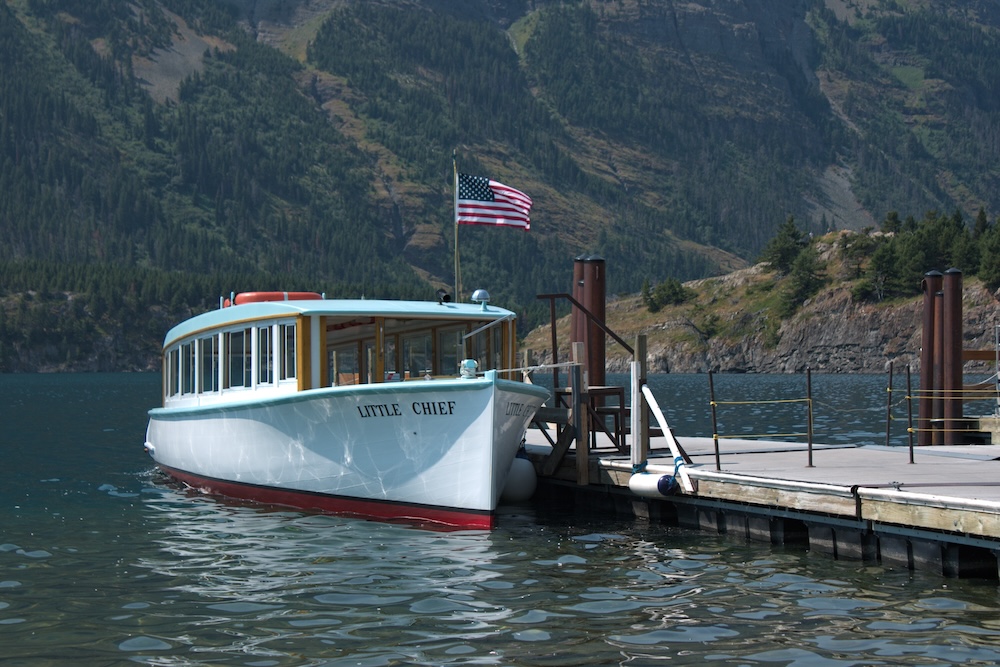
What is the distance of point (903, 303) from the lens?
488 feet

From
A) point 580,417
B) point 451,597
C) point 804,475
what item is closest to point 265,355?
point 580,417

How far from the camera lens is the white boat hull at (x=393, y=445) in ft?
64.4

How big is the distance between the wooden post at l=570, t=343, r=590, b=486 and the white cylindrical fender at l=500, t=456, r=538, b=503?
1.22 m

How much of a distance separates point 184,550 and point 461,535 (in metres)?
4.36

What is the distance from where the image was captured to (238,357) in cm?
2397

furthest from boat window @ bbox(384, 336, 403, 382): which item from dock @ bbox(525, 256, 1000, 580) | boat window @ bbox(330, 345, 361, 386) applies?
dock @ bbox(525, 256, 1000, 580)

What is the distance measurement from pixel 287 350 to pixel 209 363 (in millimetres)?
3940

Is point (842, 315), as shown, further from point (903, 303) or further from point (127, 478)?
point (127, 478)

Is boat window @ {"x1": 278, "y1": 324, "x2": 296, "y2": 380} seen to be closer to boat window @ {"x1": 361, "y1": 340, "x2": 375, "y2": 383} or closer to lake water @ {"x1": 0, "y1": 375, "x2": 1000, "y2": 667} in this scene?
boat window @ {"x1": 361, "y1": 340, "x2": 375, "y2": 383}

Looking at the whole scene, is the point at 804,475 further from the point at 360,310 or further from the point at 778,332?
the point at 778,332

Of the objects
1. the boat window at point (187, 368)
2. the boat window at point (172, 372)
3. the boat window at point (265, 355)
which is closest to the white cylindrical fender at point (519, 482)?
the boat window at point (265, 355)

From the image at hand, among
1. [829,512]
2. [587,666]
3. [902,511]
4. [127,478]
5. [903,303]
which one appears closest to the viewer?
[587,666]

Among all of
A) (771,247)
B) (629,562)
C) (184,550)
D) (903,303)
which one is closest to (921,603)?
(629,562)

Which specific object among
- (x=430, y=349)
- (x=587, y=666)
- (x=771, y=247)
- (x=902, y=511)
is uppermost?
(x=771, y=247)
